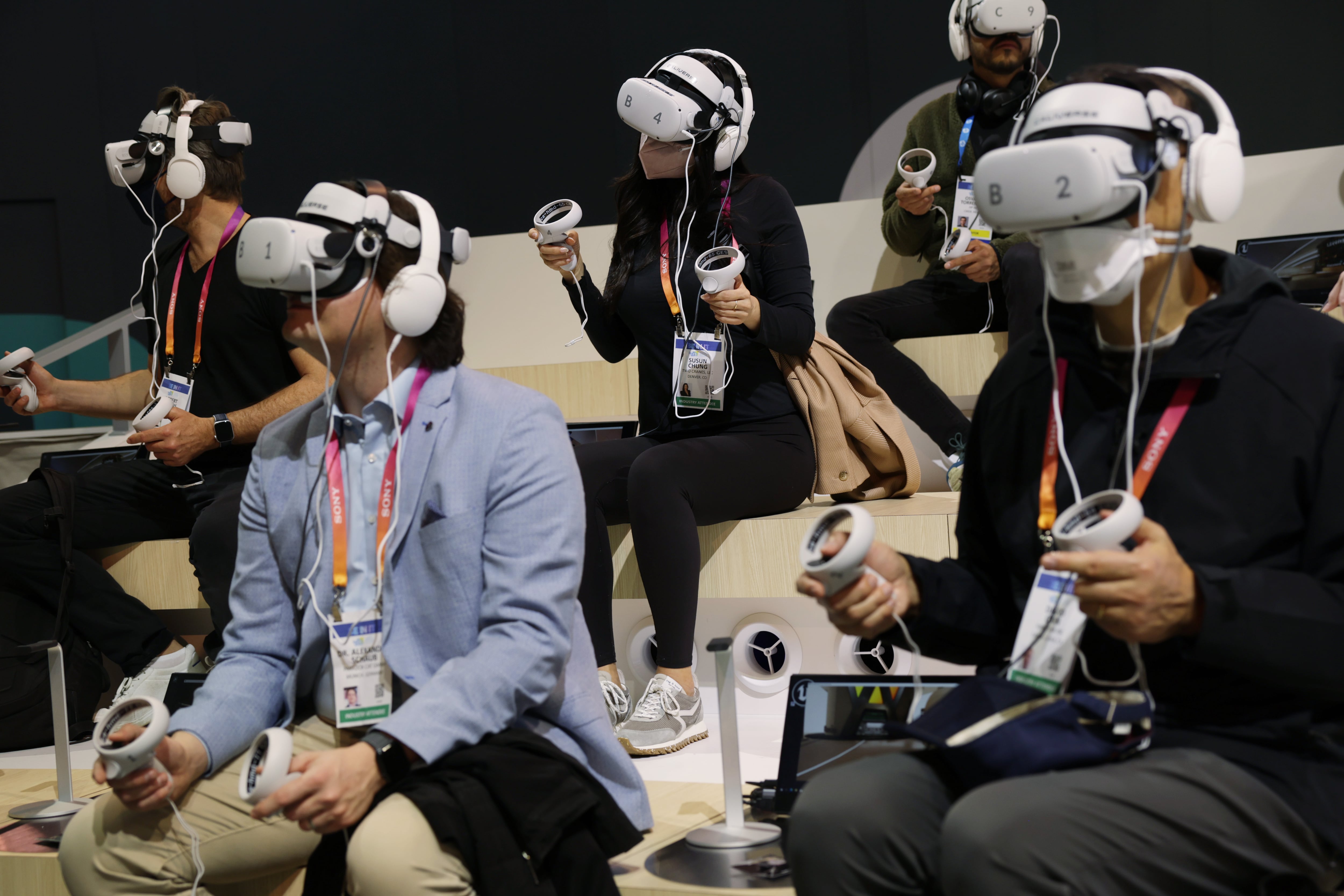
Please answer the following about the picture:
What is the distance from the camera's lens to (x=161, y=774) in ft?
5.03

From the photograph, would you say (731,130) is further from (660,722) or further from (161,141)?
(161,141)

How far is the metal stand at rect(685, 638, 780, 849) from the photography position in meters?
1.85

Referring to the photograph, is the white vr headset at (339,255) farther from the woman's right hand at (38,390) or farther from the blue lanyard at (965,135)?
the blue lanyard at (965,135)

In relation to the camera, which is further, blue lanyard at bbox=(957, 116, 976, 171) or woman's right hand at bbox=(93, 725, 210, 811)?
blue lanyard at bbox=(957, 116, 976, 171)

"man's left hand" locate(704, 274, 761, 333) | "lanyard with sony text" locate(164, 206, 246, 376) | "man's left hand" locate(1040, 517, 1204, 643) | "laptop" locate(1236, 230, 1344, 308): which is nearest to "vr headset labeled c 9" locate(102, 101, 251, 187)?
"lanyard with sony text" locate(164, 206, 246, 376)

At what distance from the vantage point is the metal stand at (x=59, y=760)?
2367 mm

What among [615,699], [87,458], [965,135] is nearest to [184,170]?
[87,458]

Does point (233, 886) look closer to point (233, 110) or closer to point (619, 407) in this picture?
point (619, 407)

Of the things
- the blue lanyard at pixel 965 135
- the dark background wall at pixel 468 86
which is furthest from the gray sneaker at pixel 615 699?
the dark background wall at pixel 468 86

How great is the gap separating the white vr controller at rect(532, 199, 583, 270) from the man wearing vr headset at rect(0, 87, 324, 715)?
0.66 m

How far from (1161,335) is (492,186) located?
496 cm

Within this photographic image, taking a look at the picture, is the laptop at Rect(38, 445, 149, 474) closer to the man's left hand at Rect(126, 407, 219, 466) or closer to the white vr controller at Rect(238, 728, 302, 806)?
the man's left hand at Rect(126, 407, 219, 466)

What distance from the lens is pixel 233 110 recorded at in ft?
21.2

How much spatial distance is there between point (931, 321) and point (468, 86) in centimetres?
350
